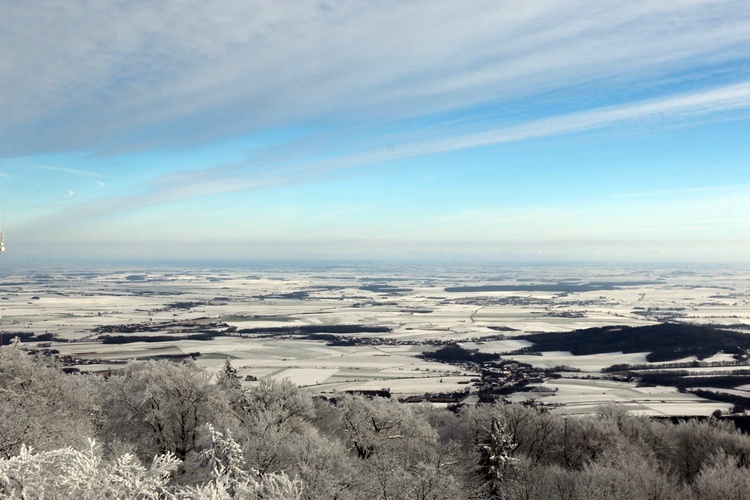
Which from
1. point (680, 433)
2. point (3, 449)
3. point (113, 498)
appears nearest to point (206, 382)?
point (3, 449)

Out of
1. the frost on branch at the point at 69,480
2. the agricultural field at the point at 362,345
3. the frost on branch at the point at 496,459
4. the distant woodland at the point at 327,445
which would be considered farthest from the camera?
the agricultural field at the point at 362,345

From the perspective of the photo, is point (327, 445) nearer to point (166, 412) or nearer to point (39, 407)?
point (166, 412)

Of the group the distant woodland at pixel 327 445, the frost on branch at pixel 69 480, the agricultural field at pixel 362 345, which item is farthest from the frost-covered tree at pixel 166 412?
the agricultural field at pixel 362 345

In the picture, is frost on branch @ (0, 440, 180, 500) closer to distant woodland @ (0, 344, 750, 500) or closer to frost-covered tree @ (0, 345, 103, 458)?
distant woodland @ (0, 344, 750, 500)

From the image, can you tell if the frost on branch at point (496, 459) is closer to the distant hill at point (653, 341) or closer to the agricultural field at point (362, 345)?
the agricultural field at point (362, 345)

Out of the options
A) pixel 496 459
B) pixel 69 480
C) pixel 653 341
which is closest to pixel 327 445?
pixel 496 459

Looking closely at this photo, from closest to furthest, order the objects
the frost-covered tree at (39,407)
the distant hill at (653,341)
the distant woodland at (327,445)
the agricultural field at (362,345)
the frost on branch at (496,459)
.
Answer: the distant woodland at (327,445)
the frost-covered tree at (39,407)
the frost on branch at (496,459)
the agricultural field at (362,345)
the distant hill at (653,341)
